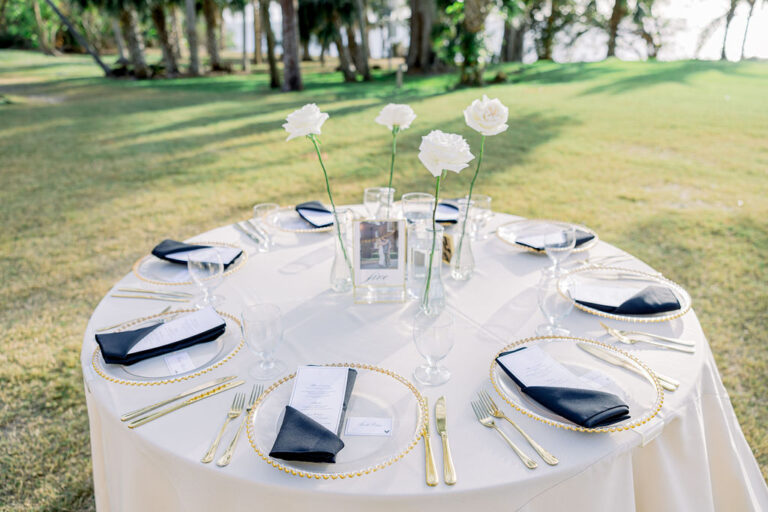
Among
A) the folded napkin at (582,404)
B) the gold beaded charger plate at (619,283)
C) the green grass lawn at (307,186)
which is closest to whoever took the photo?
the folded napkin at (582,404)

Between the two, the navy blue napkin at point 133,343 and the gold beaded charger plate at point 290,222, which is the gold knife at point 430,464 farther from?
the gold beaded charger plate at point 290,222

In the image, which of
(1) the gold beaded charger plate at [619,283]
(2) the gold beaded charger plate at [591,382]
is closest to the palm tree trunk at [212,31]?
(1) the gold beaded charger plate at [619,283]

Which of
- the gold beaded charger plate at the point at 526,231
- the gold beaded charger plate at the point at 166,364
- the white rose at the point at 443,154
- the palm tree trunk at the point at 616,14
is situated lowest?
the gold beaded charger plate at the point at 166,364

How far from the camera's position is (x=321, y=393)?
135 centimetres

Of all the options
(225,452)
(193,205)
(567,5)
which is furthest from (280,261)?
(567,5)

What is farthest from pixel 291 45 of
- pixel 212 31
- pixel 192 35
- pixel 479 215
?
pixel 479 215

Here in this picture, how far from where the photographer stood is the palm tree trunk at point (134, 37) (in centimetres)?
1900

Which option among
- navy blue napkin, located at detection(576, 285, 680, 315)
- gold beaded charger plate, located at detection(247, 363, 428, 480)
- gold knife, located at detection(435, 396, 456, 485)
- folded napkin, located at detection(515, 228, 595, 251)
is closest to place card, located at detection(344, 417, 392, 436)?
gold beaded charger plate, located at detection(247, 363, 428, 480)

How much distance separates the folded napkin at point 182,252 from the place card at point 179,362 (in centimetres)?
62

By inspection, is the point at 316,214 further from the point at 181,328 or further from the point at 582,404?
the point at 582,404

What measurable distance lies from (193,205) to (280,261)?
4.18 metres

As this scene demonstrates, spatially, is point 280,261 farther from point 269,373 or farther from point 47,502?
point 47,502

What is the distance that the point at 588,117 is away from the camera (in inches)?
408

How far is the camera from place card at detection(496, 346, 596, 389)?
1379mm
